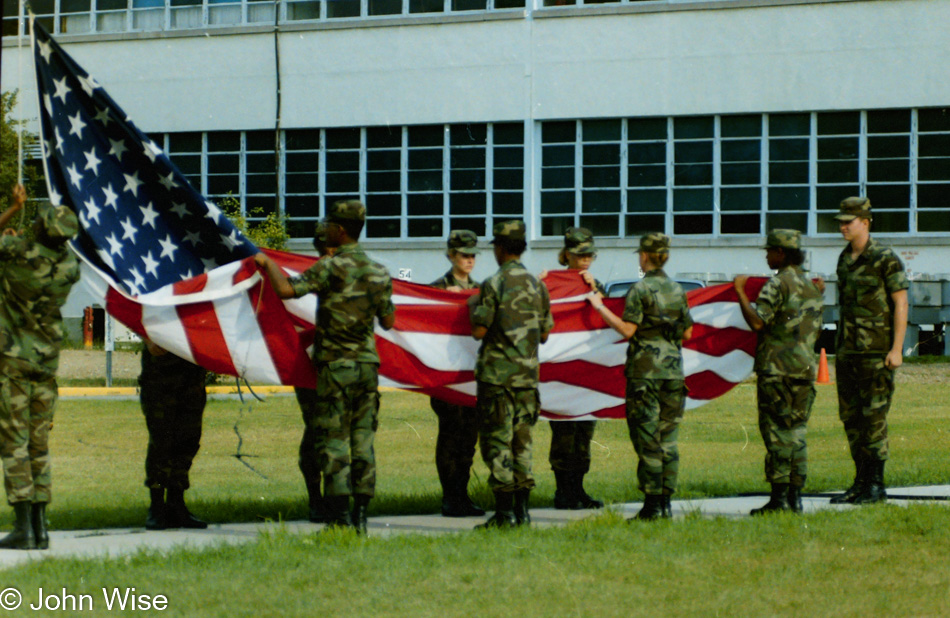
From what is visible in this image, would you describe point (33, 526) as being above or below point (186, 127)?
below

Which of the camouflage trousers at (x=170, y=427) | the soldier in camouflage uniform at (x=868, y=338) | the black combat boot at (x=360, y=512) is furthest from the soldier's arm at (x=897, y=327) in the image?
the camouflage trousers at (x=170, y=427)

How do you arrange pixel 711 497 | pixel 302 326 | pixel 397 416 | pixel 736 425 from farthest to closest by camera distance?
pixel 397 416, pixel 736 425, pixel 711 497, pixel 302 326

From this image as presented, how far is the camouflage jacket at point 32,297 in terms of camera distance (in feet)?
26.8

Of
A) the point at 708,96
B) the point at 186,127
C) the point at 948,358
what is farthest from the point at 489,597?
the point at 186,127

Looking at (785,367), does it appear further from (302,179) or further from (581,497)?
(302,179)

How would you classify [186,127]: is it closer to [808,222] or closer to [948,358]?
[808,222]

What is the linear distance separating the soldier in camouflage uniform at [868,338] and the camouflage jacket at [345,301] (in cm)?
383

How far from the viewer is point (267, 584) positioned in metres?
6.84

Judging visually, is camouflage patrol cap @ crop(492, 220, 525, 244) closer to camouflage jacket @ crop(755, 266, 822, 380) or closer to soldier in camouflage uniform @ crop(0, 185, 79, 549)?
camouflage jacket @ crop(755, 266, 822, 380)

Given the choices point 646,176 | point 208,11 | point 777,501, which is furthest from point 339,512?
point 208,11

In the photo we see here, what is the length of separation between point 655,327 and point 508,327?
43.9 inches

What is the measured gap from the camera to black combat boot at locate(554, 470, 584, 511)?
1035cm

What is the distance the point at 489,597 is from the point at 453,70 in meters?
30.5

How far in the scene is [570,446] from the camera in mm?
10312
